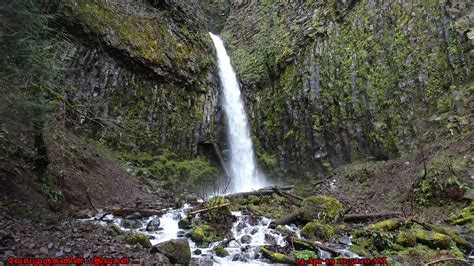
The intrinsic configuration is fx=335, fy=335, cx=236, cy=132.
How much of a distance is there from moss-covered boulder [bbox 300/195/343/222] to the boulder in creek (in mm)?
3611

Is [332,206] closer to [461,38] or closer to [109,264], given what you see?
[109,264]

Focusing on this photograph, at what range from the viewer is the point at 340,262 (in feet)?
19.7

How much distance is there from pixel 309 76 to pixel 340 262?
11.1 m

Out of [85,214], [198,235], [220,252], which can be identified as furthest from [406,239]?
[85,214]

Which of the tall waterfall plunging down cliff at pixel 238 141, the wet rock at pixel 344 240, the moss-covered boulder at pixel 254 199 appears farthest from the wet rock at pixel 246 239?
the tall waterfall plunging down cliff at pixel 238 141

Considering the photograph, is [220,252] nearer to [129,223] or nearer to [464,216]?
[129,223]

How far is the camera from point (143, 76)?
14.7 meters

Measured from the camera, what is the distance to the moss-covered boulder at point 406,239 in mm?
6773

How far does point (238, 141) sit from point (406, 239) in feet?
35.9

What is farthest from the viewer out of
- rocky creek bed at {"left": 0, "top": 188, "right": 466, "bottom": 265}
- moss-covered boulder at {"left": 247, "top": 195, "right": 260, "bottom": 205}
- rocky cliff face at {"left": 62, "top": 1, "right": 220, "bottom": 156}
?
rocky cliff face at {"left": 62, "top": 1, "right": 220, "bottom": 156}

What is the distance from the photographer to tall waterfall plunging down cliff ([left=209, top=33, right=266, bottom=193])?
52.7ft

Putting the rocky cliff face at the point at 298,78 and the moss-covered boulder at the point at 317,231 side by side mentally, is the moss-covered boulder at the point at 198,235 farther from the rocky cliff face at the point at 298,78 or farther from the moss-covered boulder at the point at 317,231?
the rocky cliff face at the point at 298,78

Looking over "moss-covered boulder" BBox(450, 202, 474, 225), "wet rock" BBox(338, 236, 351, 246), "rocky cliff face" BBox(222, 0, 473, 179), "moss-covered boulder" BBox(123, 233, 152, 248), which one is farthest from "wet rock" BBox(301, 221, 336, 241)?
"rocky cliff face" BBox(222, 0, 473, 179)

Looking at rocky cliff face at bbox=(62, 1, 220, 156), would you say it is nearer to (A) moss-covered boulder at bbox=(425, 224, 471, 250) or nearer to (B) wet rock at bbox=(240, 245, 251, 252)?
(B) wet rock at bbox=(240, 245, 251, 252)
